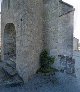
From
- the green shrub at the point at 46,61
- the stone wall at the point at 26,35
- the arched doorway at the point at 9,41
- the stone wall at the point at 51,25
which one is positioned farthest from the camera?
the arched doorway at the point at 9,41

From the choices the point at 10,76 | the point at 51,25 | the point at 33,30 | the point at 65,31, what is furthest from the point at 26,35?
the point at 65,31

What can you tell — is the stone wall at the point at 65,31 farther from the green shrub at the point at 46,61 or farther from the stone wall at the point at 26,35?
the stone wall at the point at 26,35

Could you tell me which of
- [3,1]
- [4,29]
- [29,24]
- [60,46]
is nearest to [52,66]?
[60,46]

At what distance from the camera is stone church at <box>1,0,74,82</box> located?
32.2 feet

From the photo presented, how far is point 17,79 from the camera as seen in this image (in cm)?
963

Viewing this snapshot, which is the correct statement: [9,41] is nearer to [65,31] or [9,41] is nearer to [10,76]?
[10,76]

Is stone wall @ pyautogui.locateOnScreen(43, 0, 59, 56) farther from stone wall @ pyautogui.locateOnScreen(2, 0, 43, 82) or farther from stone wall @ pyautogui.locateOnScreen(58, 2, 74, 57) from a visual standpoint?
stone wall @ pyautogui.locateOnScreen(2, 0, 43, 82)

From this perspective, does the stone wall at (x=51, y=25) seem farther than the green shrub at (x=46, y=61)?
Yes

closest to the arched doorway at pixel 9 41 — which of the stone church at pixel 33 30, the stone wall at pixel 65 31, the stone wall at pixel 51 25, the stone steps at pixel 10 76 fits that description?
the stone church at pixel 33 30

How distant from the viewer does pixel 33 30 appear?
10.3 m

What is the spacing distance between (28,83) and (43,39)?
3.58m

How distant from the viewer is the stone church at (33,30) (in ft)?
32.2

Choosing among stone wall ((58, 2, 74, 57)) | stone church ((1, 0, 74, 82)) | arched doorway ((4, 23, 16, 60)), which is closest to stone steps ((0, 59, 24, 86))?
stone church ((1, 0, 74, 82))

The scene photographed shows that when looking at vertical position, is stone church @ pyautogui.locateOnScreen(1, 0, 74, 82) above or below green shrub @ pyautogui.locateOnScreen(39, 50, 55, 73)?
above
